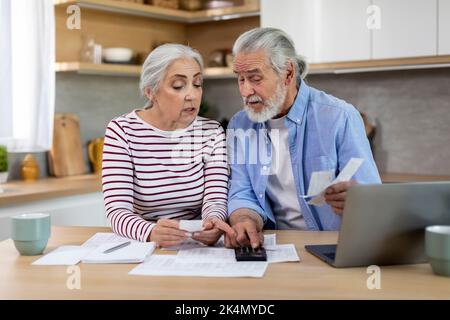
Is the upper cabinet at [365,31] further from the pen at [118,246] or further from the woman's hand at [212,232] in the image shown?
Result: the pen at [118,246]

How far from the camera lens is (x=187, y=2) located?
417 centimetres

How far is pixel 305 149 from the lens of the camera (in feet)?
7.13

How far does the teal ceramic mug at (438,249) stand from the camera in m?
1.35

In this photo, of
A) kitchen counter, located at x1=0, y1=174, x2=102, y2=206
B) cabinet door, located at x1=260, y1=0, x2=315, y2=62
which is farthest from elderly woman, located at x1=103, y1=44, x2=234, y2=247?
cabinet door, located at x1=260, y1=0, x2=315, y2=62

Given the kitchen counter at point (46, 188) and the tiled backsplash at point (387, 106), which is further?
the tiled backsplash at point (387, 106)

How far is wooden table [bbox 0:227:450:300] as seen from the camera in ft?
4.16

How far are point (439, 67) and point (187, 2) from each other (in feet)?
5.54

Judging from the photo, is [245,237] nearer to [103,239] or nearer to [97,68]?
[103,239]

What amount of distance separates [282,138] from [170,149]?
0.41m

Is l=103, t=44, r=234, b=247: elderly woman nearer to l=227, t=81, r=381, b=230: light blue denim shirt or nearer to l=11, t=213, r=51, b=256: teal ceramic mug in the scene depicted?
l=227, t=81, r=381, b=230: light blue denim shirt

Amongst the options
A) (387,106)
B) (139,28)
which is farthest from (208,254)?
(139,28)

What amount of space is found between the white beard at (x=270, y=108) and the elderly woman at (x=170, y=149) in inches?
5.2

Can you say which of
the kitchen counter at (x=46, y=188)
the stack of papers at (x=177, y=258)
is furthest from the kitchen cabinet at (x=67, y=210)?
the stack of papers at (x=177, y=258)
